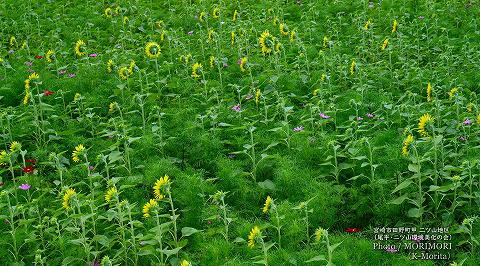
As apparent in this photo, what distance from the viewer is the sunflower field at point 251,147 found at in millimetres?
3979

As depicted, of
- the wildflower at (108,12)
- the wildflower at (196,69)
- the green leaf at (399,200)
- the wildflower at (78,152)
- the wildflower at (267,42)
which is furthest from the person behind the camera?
the wildflower at (108,12)

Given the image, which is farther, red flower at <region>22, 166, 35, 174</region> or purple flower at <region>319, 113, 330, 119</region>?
purple flower at <region>319, 113, 330, 119</region>

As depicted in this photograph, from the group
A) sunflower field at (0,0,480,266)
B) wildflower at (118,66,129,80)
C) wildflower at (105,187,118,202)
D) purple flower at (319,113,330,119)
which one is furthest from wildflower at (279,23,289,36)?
wildflower at (105,187,118,202)

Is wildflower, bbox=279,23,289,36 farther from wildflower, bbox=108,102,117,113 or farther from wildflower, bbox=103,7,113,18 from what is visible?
wildflower, bbox=103,7,113,18

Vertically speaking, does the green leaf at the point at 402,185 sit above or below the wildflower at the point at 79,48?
above

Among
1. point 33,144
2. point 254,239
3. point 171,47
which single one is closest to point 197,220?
point 254,239

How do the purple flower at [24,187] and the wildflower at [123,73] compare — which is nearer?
the purple flower at [24,187]

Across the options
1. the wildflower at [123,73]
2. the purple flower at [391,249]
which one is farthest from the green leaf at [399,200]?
the wildflower at [123,73]

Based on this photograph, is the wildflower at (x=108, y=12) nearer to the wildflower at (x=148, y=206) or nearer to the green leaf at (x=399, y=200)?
the wildflower at (x=148, y=206)

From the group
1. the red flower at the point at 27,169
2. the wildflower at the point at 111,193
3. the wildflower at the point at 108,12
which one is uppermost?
the wildflower at the point at 111,193

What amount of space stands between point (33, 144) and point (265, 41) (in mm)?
2525

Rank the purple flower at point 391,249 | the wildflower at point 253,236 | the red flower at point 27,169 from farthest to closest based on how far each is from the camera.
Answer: the red flower at point 27,169, the purple flower at point 391,249, the wildflower at point 253,236

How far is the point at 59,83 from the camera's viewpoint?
6.92 metres

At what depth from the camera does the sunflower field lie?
3.98m
